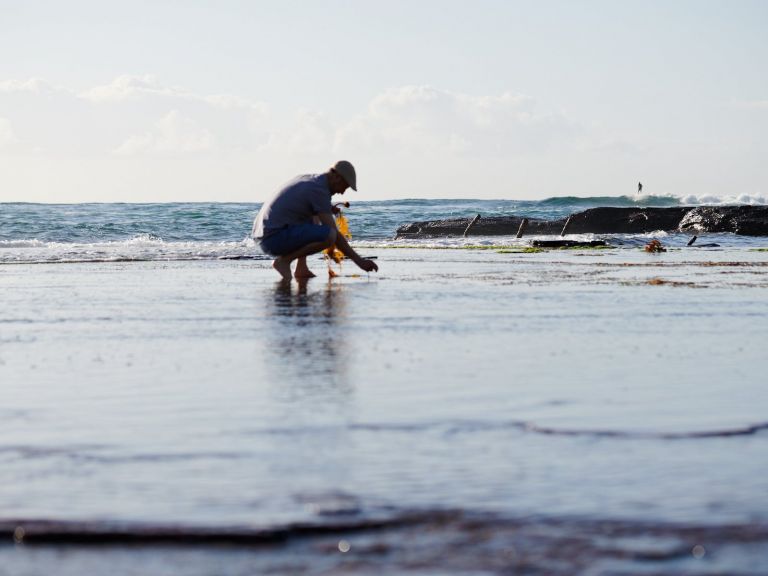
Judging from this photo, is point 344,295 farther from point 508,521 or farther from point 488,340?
point 508,521

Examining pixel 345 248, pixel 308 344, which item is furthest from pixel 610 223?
pixel 308 344

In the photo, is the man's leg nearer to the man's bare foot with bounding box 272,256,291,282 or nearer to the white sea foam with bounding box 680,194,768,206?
the man's bare foot with bounding box 272,256,291,282

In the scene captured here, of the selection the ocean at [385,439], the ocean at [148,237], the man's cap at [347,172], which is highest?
the man's cap at [347,172]

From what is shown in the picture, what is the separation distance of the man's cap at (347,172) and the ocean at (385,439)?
238cm

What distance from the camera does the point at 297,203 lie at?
11703 millimetres

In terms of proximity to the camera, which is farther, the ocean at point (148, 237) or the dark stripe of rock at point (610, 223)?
the dark stripe of rock at point (610, 223)

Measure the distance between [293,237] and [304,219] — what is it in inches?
9.5

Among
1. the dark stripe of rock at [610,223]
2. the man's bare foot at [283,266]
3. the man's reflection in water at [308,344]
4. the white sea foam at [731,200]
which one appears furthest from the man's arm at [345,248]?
the white sea foam at [731,200]

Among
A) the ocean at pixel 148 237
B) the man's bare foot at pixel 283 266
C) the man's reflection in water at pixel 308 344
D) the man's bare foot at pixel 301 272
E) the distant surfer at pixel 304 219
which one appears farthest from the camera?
the ocean at pixel 148 237

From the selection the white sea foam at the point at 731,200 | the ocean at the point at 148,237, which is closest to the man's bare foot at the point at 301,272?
the ocean at the point at 148,237

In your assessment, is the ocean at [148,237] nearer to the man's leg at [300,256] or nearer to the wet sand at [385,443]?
the man's leg at [300,256]

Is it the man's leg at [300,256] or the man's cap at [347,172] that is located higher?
the man's cap at [347,172]

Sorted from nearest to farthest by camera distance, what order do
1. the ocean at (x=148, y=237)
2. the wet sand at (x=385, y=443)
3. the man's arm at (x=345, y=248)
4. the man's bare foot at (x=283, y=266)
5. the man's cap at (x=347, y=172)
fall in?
the wet sand at (x=385, y=443) → the man's cap at (x=347, y=172) → the man's arm at (x=345, y=248) → the man's bare foot at (x=283, y=266) → the ocean at (x=148, y=237)

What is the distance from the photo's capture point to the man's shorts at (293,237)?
1167 centimetres
